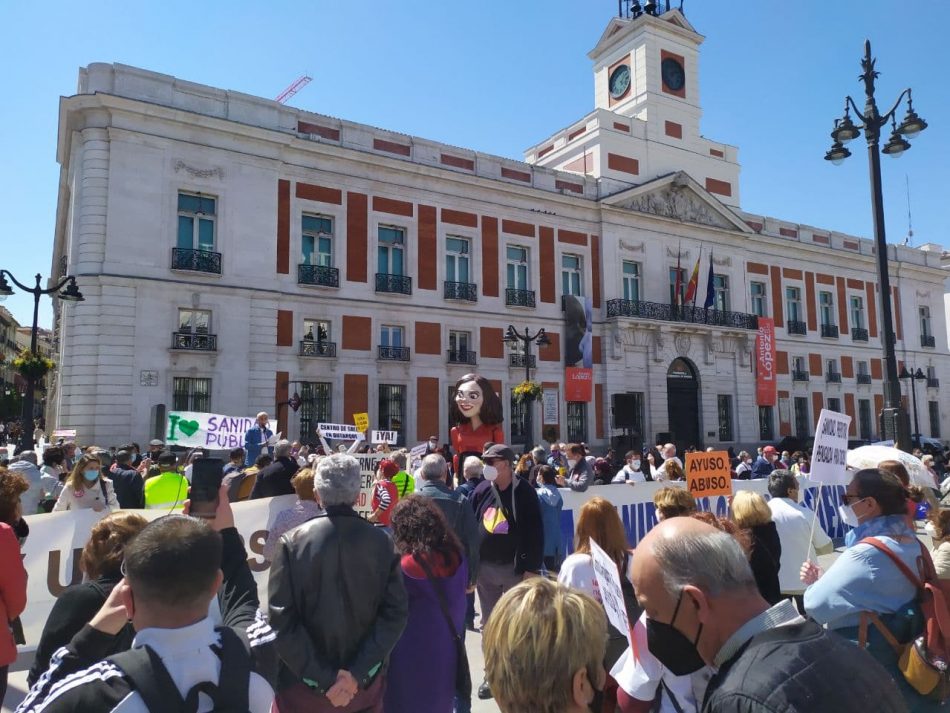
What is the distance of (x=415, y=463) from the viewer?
14812mm

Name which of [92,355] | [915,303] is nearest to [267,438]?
[92,355]

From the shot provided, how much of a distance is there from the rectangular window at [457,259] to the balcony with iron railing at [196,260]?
28.0ft

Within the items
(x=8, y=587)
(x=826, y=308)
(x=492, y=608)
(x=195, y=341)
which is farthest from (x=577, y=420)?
(x=8, y=587)

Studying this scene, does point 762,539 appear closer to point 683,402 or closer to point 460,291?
point 460,291

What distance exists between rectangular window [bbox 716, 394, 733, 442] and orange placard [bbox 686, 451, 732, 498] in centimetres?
2436

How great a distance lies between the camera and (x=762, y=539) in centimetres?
485

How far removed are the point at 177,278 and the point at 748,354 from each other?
2504cm

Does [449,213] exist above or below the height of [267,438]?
above

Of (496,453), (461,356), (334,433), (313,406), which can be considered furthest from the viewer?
(461,356)

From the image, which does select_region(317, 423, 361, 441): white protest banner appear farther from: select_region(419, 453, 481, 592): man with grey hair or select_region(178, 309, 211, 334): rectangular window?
select_region(419, 453, 481, 592): man with grey hair

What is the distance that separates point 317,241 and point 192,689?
2311 centimetres

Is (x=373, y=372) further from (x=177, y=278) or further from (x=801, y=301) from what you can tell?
(x=801, y=301)

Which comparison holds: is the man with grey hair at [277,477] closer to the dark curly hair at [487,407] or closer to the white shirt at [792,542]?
the dark curly hair at [487,407]

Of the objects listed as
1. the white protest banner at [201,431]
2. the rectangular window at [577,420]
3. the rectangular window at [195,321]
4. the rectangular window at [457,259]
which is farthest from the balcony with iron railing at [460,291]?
the white protest banner at [201,431]
